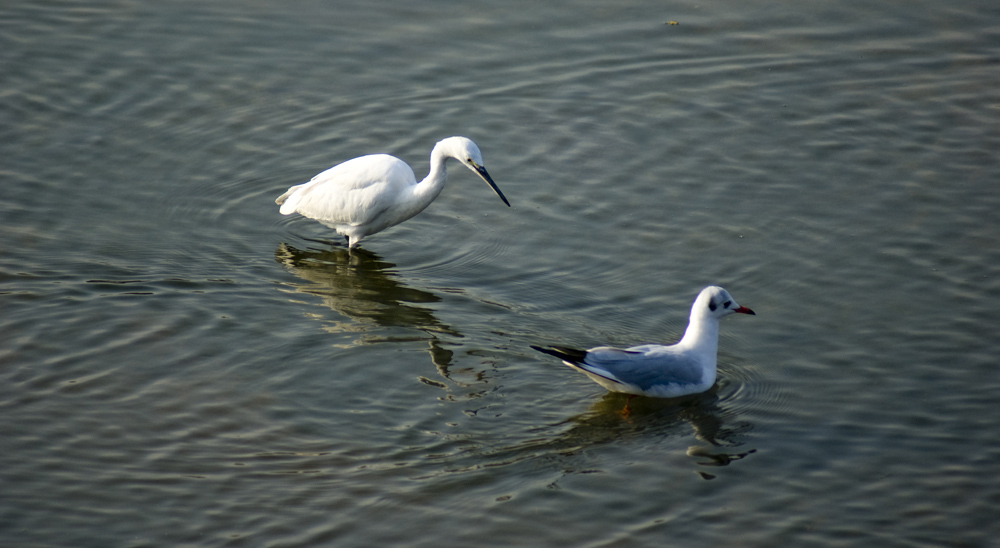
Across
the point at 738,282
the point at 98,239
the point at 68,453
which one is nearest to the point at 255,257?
the point at 98,239

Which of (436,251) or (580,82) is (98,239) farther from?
(580,82)

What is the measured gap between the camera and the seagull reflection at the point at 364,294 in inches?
330

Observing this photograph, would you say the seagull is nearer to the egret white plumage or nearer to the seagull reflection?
the seagull reflection

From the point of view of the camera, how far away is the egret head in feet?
31.1

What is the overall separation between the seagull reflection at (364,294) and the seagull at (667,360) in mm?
1204

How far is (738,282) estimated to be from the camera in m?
8.86

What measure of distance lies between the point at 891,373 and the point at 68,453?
5780 mm


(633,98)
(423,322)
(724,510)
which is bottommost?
(724,510)

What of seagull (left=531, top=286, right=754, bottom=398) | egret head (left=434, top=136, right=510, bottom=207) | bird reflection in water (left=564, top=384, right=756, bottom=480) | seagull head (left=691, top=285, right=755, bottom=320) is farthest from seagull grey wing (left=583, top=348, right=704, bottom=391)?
egret head (left=434, top=136, right=510, bottom=207)

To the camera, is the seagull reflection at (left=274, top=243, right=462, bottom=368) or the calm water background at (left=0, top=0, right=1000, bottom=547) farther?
the seagull reflection at (left=274, top=243, right=462, bottom=368)

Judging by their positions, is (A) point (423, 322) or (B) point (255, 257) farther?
(B) point (255, 257)

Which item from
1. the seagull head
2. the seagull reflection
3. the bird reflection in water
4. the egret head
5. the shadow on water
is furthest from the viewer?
the egret head

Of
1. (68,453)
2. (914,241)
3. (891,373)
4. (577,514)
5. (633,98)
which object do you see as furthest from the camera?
(633,98)

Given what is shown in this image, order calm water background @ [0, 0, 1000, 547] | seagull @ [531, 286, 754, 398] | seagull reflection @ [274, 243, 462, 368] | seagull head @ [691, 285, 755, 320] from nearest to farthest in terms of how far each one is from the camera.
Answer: calm water background @ [0, 0, 1000, 547] → seagull @ [531, 286, 754, 398] → seagull head @ [691, 285, 755, 320] → seagull reflection @ [274, 243, 462, 368]
